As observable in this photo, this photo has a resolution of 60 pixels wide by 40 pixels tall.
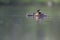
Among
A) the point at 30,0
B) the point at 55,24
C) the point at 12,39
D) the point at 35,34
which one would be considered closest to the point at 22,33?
the point at 35,34

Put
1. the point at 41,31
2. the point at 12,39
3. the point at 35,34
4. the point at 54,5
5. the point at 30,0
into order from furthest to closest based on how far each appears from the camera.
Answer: the point at 30,0
the point at 54,5
the point at 41,31
the point at 35,34
the point at 12,39

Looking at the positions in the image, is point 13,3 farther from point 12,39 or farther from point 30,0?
point 12,39

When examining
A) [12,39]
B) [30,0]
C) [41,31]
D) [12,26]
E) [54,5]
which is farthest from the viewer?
[30,0]

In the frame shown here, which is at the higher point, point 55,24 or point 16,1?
point 16,1

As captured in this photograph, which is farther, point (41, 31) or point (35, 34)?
point (41, 31)

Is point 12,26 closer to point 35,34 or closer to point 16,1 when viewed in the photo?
point 35,34

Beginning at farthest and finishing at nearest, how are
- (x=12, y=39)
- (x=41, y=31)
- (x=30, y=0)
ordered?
1. (x=30, y=0)
2. (x=41, y=31)
3. (x=12, y=39)

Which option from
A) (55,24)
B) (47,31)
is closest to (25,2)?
(55,24)

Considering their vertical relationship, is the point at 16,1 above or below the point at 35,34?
above

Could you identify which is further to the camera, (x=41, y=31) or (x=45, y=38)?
(x=41, y=31)
